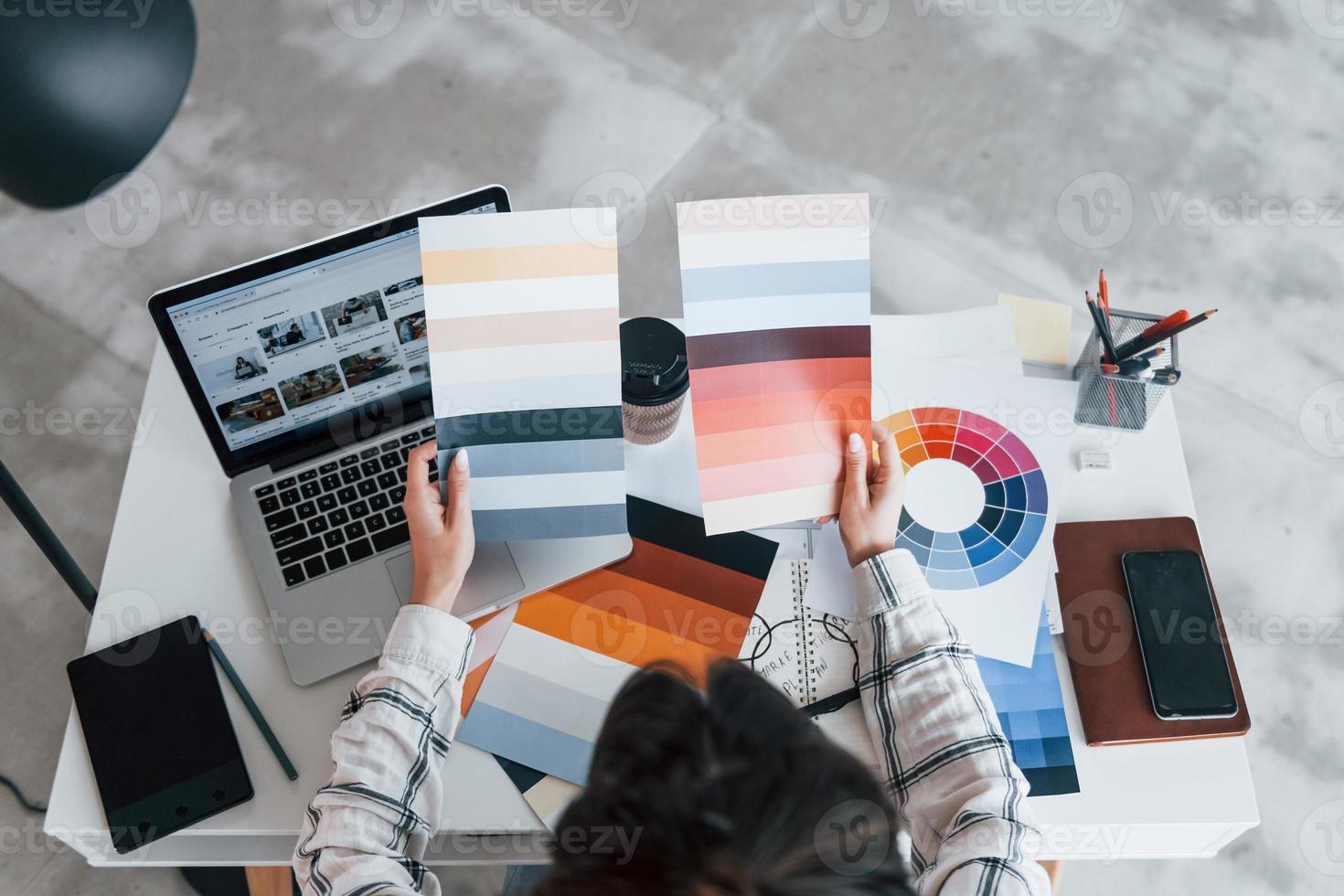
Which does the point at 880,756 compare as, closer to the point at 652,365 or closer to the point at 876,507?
the point at 876,507

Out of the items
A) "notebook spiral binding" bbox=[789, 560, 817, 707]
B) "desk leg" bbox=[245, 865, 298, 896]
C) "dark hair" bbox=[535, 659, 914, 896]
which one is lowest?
"desk leg" bbox=[245, 865, 298, 896]

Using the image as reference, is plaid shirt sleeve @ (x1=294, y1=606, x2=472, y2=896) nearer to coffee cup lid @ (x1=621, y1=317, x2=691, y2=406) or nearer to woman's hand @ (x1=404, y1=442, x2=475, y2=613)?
woman's hand @ (x1=404, y1=442, x2=475, y2=613)

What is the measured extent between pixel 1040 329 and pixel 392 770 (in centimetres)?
88

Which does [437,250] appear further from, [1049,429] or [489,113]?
[489,113]

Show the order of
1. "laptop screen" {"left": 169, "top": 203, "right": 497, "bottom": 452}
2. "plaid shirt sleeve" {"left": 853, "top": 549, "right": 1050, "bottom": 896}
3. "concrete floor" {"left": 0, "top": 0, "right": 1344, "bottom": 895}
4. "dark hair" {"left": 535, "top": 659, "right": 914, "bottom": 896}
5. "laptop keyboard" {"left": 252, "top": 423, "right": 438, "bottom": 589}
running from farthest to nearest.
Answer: "concrete floor" {"left": 0, "top": 0, "right": 1344, "bottom": 895}, "laptop keyboard" {"left": 252, "top": 423, "right": 438, "bottom": 589}, "laptop screen" {"left": 169, "top": 203, "right": 497, "bottom": 452}, "plaid shirt sleeve" {"left": 853, "top": 549, "right": 1050, "bottom": 896}, "dark hair" {"left": 535, "top": 659, "right": 914, "bottom": 896}

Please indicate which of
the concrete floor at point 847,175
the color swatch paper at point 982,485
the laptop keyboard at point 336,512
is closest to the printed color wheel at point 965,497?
the color swatch paper at point 982,485

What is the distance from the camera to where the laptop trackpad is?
955mm

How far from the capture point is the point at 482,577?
97 centimetres

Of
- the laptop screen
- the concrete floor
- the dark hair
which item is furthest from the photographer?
the concrete floor

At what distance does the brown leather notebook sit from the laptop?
0.49 metres

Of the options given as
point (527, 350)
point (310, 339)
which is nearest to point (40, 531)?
point (310, 339)

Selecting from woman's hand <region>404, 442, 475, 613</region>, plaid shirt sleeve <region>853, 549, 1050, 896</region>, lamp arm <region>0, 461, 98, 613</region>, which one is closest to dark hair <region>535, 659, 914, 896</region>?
plaid shirt sleeve <region>853, 549, 1050, 896</region>

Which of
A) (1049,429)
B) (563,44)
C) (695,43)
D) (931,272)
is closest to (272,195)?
(563,44)

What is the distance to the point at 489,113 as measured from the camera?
2.13 m
